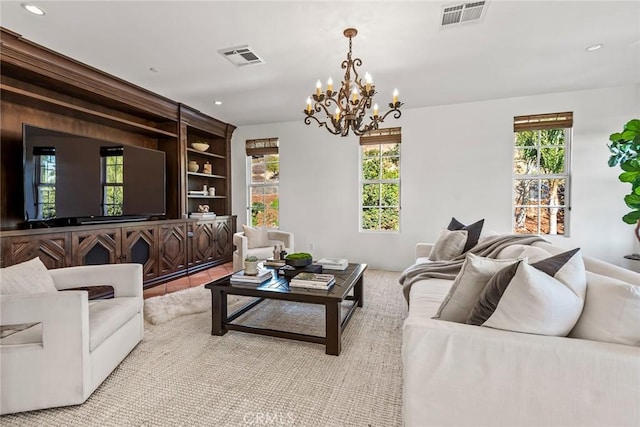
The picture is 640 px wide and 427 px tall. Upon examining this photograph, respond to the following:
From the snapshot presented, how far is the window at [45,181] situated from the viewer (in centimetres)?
295

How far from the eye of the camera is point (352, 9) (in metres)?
2.20

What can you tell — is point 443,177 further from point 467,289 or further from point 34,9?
point 34,9

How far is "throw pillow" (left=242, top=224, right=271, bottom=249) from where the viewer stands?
4363 millimetres

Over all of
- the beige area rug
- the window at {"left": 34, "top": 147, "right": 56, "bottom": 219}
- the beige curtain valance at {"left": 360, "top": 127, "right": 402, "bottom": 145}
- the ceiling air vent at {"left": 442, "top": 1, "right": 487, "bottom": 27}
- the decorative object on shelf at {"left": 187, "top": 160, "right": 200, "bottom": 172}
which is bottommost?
the beige area rug

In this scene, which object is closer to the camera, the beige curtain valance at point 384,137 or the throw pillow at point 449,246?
the throw pillow at point 449,246

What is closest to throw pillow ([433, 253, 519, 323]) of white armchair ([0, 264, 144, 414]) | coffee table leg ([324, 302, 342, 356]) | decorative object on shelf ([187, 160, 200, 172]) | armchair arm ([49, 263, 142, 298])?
coffee table leg ([324, 302, 342, 356])

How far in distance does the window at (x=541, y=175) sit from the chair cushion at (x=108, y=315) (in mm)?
4795

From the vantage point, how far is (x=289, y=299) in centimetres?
217

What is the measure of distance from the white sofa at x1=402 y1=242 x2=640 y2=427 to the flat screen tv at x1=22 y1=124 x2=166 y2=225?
12.2 feet

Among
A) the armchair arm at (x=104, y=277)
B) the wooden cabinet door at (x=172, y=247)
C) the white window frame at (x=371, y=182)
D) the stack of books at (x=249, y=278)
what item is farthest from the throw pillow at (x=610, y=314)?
the wooden cabinet door at (x=172, y=247)

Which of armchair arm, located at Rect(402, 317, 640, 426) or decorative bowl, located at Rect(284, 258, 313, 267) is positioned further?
decorative bowl, located at Rect(284, 258, 313, 267)

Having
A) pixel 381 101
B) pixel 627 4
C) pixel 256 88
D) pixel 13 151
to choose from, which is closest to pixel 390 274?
pixel 381 101

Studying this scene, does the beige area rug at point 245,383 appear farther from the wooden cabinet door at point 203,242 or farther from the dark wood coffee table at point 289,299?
the wooden cabinet door at point 203,242

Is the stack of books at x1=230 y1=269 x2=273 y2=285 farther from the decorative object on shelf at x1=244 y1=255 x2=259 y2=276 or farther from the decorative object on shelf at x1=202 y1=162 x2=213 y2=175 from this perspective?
the decorative object on shelf at x1=202 y1=162 x2=213 y2=175
